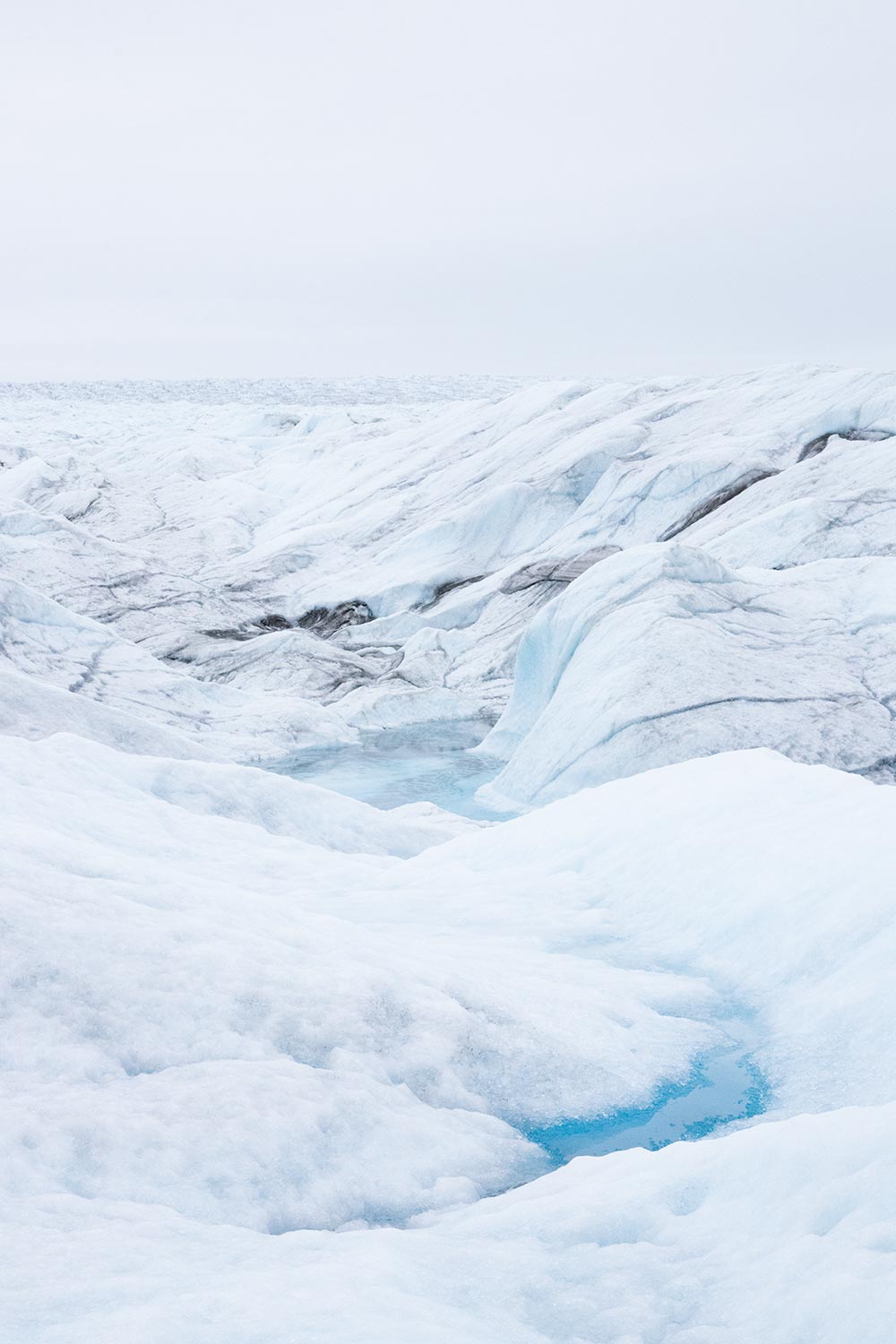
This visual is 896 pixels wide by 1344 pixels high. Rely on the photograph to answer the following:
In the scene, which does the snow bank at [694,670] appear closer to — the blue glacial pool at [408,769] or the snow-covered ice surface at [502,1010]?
the snow-covered ice surface at [502,1010]

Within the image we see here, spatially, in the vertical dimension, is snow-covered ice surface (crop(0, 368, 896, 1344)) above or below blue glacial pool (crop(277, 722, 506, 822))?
above

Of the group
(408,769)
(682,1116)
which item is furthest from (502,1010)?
(408,769)

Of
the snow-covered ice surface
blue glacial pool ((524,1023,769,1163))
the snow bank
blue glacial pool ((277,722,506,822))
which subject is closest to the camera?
the snow-covered ice surface

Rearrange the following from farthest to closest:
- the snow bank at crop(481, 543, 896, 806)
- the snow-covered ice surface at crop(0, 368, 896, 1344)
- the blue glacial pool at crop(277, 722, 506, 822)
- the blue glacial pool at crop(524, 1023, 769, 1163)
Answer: the blue glacial pool at crop(277, 722, 506, 822) → the snow bank at crop(481, 543, 896, 806) → the blue glacial pool at crop(524, 1023, 769, 1163) → the snow-covered ice surface at crop(0, 368, 896, 1344)

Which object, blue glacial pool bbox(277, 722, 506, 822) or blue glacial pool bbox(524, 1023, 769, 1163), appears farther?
blue glacial pool bbox(277, 722, 506, 822)

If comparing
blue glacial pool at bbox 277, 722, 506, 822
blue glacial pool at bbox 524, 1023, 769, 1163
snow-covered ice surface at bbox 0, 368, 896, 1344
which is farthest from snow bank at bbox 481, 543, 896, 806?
blue glacial pool at bbox 524, 1023, 769, 1163

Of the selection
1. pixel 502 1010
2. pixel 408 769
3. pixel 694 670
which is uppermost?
pixel 502 1010

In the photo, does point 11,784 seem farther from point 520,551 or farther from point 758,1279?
point 520,551

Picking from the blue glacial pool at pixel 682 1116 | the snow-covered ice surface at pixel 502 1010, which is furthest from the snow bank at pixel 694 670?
the blue glacial pool at pixel 682 1116

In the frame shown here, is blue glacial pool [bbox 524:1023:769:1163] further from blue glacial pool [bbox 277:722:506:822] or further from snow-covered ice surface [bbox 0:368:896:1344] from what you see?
blue glacial pool [bbox 277:722:506:822]

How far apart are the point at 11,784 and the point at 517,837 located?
7.64ft

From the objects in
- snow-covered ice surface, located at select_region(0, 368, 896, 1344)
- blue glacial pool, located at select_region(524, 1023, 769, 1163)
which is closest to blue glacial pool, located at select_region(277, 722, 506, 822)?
snow-covered ice surface, located at select_region(0, 368, 896, 1344)

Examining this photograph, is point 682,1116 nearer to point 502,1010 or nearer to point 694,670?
point 502,1010

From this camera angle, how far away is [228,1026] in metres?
3.03
